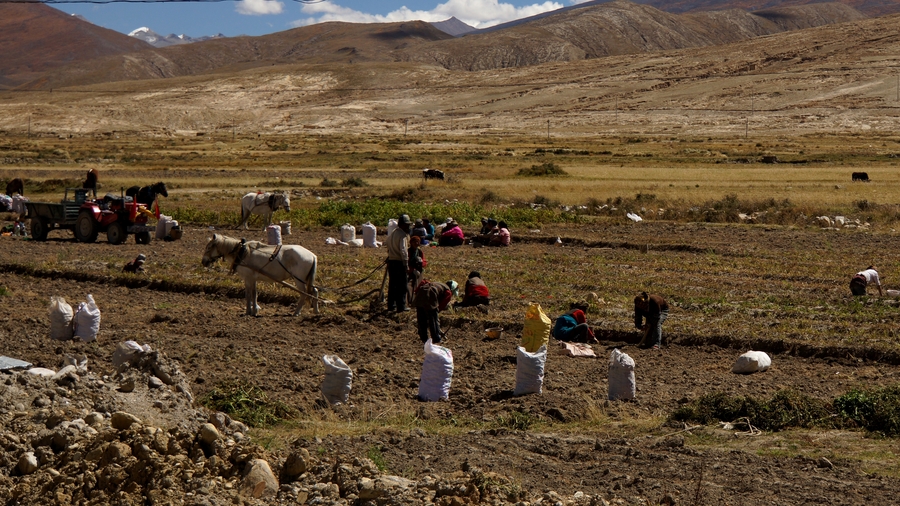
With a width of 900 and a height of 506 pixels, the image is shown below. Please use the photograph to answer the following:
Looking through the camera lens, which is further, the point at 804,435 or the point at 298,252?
the point at 298,252

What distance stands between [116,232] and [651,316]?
48.2 ft

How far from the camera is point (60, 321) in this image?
12070 mm

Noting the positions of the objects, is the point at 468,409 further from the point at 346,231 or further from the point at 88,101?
the point at 88,101

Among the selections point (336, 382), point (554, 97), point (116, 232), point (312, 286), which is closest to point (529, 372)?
point (336, 382)

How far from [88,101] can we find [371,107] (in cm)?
4152

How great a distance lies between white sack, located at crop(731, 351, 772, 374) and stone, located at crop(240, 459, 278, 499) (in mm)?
7264

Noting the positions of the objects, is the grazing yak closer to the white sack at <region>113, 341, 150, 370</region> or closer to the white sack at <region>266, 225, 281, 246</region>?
the white sack at <region>266, 225, 281, 246</region>

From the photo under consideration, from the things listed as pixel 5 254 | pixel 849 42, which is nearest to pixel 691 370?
pixel 5 254

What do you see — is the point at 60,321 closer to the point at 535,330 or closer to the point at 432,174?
the point at 535,330

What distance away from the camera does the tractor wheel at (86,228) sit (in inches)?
923

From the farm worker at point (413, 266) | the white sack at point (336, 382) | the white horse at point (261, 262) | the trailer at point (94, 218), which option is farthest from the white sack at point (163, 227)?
the white sack at point (336, 382)

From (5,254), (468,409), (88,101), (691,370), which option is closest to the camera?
(468,409)

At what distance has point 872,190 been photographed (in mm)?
38438

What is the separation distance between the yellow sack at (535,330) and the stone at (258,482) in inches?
231
